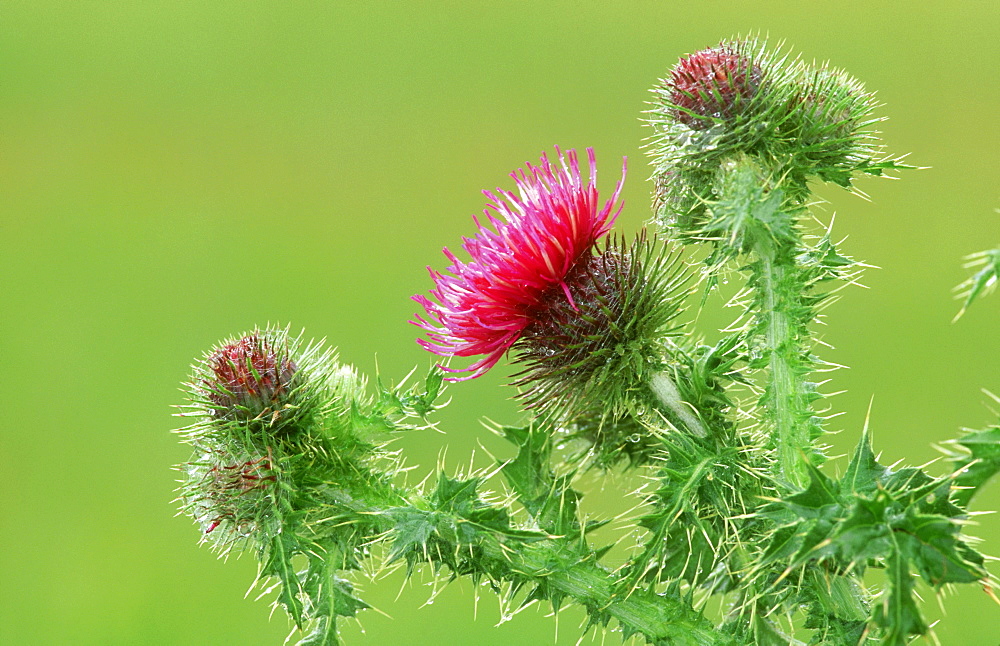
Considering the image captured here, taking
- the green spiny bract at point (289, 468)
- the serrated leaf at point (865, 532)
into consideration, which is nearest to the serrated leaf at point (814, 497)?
the serrated leaf at point (865, 532)


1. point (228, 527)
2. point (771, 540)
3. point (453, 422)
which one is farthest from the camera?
point (453, 422)

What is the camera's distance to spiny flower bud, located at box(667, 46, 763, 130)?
1.79 meters

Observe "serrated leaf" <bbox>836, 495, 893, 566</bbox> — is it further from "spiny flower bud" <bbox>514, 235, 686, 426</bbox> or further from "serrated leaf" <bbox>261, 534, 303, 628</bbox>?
"serrated leaf" <bbox>261, 534, 303, 628</bbox>

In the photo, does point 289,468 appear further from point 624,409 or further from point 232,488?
point 624,409

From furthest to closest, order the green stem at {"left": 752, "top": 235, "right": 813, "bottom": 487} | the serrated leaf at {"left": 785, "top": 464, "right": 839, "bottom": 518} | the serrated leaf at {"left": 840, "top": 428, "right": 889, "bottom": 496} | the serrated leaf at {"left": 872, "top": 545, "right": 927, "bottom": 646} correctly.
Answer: the green stem at {"left": 752, "top": 235, "right": 813, "bottom": 487} → the serrated leaf at {"left": 840, "top": 428, "right": 889, "bottom": 496} → the serrated leaf at {"left": 785, "top": 464, "right": 839, "bottom": 518} → the serrated leaf at {"left": 872, "top": 545, "right": 927, "bottom": 646}

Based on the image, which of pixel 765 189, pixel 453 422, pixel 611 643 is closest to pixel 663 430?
pixel 765 189

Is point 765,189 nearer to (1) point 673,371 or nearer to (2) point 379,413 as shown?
(1) point 673,371

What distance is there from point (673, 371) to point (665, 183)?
37cm

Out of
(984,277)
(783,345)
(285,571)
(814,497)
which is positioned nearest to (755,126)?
(783,345)

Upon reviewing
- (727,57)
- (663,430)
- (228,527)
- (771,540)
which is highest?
(727,57)

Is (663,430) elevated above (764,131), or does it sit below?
below

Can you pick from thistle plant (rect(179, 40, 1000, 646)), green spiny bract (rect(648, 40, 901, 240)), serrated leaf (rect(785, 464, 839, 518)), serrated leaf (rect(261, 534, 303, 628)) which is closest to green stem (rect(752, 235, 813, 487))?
thistle plant (rect(179, 40, 1000, 646))

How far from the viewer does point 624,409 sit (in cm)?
189

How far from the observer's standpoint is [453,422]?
21.3ft
